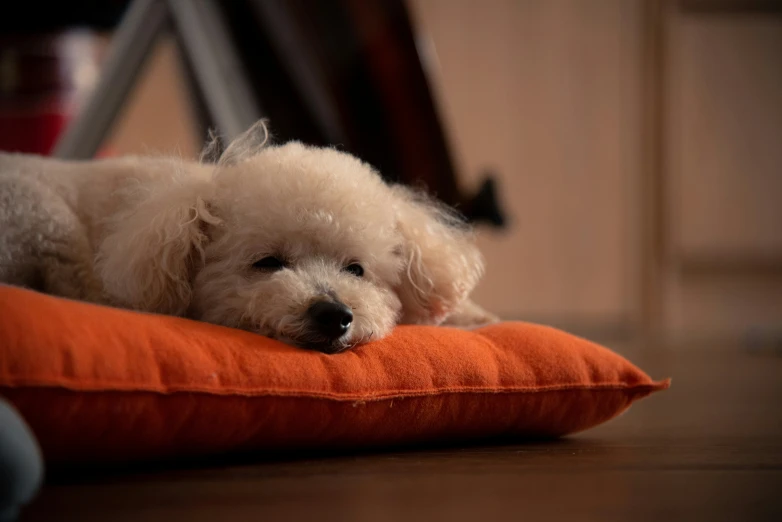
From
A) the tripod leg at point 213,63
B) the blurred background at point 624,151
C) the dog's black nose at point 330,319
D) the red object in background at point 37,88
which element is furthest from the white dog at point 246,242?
the blurred background at point 624,151

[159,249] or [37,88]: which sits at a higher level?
[37,88]

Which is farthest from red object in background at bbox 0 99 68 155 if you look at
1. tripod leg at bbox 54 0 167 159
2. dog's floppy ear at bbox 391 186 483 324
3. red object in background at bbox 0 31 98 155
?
dog's floppy ear at bbox 391 186 483 324

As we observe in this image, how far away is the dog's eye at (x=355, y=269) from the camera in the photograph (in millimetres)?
1685

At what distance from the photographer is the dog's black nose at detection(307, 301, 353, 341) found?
4.65ft

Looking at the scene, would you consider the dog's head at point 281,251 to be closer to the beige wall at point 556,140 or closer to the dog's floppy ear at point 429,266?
the dog's floppy ear at point 429,266

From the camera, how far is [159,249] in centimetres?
155

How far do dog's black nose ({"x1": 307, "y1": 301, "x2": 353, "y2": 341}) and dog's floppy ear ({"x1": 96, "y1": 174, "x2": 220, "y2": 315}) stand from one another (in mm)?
309

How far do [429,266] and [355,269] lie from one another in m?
0.16

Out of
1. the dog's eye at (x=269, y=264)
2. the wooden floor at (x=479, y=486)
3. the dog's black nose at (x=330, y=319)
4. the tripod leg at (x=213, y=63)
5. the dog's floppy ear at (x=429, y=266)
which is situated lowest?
the wooden floor at (x=479, y=486)

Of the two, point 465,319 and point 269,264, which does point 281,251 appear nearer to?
point 269,264

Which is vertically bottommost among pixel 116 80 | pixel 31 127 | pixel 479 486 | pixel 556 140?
pixel 479 486

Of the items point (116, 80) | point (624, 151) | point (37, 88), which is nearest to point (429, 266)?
point (116, 80)

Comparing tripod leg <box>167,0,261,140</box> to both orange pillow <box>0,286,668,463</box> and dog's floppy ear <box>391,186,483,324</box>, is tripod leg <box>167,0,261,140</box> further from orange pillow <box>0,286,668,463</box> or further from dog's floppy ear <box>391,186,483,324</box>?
orange pillow <box>0,286,668,463</box>

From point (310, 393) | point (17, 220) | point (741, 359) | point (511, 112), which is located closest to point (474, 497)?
point (310, 393)
